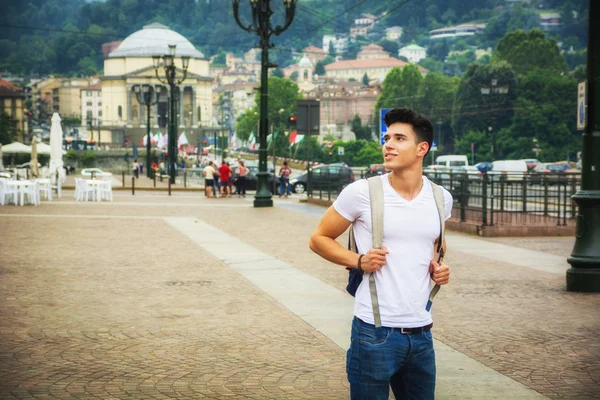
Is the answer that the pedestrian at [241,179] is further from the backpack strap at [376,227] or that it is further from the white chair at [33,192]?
the backpack strap at [376,227]

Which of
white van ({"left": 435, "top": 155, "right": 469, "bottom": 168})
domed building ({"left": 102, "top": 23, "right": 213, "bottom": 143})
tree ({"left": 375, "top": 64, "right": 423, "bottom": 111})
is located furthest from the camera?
domed building ({"left": 102, "top": 23, "right": 213, "bottom": 143})

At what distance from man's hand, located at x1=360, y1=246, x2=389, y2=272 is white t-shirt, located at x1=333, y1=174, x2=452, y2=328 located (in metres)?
0.06

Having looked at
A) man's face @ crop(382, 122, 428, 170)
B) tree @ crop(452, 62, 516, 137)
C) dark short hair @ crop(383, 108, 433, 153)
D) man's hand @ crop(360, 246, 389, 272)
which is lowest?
man's hand @ crop(360, 246, 389, 272)

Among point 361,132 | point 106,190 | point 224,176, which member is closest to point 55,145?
point 224,176

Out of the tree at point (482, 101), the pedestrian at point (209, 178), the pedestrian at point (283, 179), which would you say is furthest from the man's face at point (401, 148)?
the tree at point (482, 101)

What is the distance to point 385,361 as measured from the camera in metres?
4.24

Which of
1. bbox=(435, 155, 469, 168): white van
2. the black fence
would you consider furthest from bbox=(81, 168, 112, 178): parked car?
bbox=(435, 155, 469, 168): white van

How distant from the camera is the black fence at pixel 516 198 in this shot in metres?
20.0

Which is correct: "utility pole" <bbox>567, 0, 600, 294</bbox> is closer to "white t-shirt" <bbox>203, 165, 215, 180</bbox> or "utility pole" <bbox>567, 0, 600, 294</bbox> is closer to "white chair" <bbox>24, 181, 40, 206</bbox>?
"white chair" <bbox>24, 181, 40, 206</bbox>

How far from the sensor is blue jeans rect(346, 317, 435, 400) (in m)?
4.23

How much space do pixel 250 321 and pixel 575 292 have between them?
4072 millimetres

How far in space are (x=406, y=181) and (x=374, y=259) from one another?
1.31ft

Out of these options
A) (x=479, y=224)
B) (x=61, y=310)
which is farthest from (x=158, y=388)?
(x=479, y=224)

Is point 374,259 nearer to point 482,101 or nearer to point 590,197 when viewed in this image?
point 590,197
